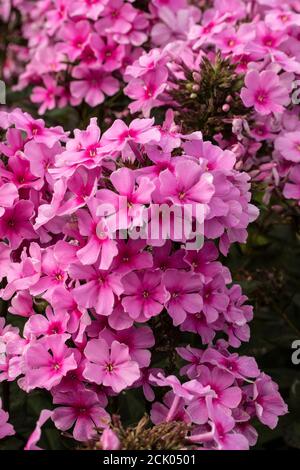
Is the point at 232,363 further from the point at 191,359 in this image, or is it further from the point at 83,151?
the point at 83,151

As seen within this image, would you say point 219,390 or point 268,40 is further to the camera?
point 268,40

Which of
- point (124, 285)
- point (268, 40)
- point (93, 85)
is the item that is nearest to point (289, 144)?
point (268, 40)

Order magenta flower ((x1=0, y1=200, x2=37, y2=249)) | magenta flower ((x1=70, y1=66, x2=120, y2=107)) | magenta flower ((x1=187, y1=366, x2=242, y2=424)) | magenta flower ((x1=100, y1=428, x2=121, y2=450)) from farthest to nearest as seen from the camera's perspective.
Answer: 1. magenta flower ((x1=70, y1=66, x2=120, y2=107))
2. magenta flower ((x1=0, y1=200, x2=37, y2=249))
3. magenta flower ((x1=187, y1=366, x2=242, y2=424))
4. magenta flower ((x1=100, y1=428, x2=121, y2=450))

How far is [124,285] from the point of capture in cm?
193

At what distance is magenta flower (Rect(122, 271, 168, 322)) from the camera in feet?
6.29

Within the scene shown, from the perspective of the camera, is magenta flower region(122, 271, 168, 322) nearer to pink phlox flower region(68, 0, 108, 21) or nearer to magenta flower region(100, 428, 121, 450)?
magenta flower region(100, 428, 121, 450)

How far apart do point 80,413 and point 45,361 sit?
0.16m

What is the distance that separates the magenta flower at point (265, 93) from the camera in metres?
2.51

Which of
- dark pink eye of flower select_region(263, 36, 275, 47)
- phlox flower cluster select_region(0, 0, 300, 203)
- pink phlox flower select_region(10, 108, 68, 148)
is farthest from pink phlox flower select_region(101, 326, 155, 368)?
dark pink eye of flower select_region(263, 36, 275, 47)

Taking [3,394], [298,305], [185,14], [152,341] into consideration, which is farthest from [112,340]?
[185,14]

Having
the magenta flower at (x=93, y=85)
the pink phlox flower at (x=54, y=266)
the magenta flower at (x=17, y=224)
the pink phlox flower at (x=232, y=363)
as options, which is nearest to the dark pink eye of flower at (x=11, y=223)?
the magenta flower at (x=17, y=224)

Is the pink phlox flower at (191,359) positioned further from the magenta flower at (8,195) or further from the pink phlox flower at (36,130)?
the pink phlox flower at (36,130)

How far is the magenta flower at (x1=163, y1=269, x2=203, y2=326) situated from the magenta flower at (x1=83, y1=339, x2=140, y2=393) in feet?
0.49

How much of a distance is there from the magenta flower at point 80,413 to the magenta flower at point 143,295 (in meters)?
0.23
